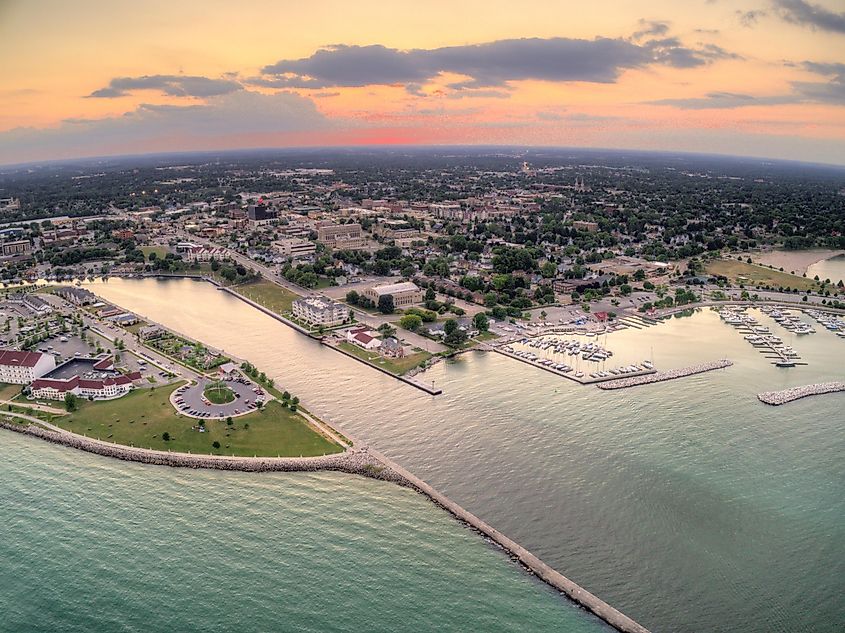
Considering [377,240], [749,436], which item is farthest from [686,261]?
[749,436]

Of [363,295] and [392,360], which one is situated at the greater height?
[363,295]

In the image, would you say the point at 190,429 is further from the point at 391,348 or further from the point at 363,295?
the point at 363,295

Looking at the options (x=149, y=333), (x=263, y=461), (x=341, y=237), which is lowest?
(x=263, y=461)

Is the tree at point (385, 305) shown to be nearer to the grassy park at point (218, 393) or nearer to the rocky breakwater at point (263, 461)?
the grassy park at point (218, 393)

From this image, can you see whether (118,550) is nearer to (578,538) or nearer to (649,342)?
(578,538)

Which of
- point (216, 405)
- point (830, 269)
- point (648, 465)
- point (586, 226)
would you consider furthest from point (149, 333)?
point (830, 269)
